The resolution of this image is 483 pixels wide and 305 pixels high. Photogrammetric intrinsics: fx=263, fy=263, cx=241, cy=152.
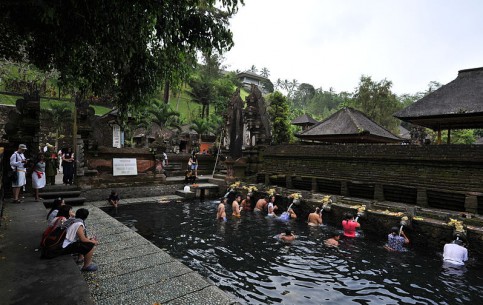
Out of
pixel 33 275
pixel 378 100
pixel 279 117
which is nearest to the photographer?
pixel 33 275

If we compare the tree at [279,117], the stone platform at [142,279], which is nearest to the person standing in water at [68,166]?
the stone platform at [142,279]

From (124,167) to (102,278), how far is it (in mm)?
11495

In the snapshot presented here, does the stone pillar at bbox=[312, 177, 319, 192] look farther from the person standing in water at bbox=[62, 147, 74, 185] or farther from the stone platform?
the person standing in water at bbox=[62, 147, 74, 185]

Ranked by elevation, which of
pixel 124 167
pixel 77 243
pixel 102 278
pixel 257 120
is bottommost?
pixel 102 278

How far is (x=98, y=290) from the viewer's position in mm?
4359

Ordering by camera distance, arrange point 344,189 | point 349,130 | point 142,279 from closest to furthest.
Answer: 1. point 142,279
2. point 344,189
3. point 349,130

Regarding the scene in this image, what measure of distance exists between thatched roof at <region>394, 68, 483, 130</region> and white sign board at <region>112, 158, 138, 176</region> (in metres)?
15.0

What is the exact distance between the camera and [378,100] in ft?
95.2

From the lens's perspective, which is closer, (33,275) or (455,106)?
(33,275)

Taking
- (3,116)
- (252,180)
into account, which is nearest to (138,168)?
(252,180)

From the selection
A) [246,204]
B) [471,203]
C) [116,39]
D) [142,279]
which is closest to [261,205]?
[246,204]

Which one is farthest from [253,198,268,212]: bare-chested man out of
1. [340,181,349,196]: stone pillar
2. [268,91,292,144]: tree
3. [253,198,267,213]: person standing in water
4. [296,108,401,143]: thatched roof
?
[268,91,292,144]: tree

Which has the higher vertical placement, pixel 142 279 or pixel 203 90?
pixel 203 90

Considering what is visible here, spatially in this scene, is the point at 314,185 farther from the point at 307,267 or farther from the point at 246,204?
the point at 307,267
